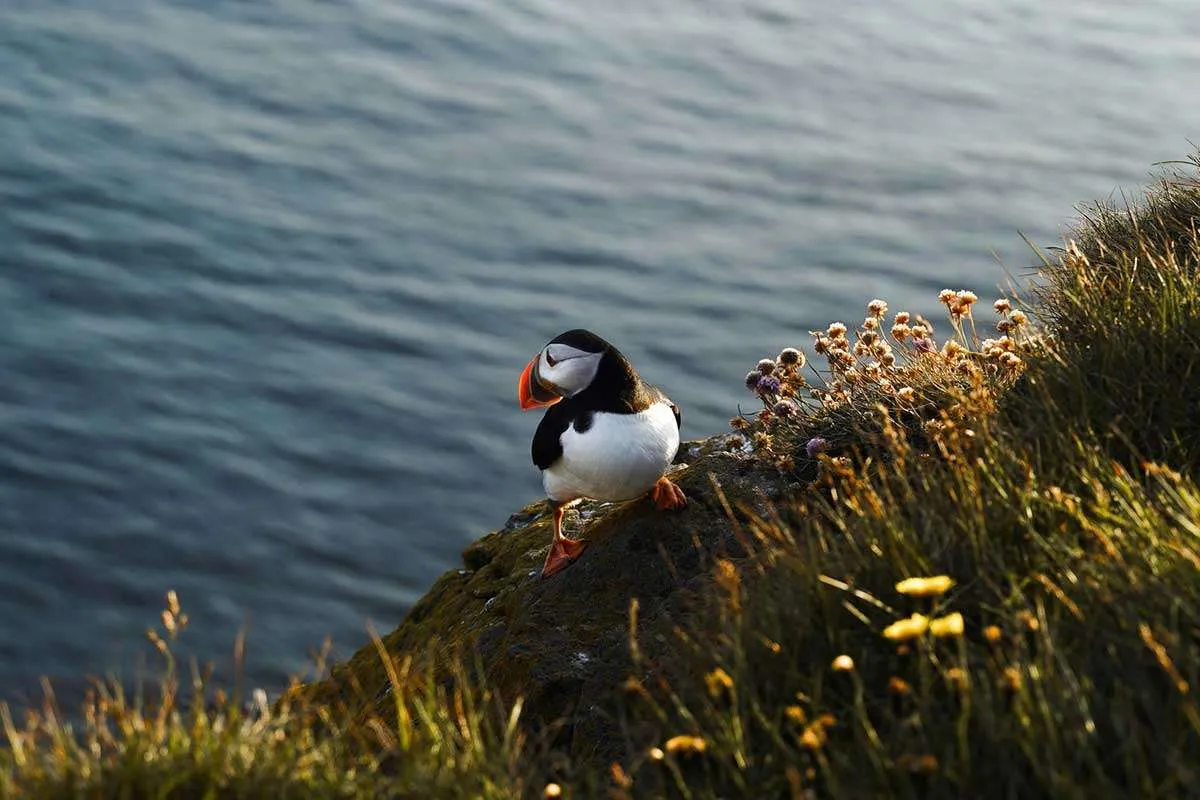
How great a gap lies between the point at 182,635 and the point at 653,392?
414 centimetres

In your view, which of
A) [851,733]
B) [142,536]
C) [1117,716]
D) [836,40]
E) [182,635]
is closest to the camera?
[1117,716]

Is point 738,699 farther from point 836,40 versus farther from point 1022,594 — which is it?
point 836,40

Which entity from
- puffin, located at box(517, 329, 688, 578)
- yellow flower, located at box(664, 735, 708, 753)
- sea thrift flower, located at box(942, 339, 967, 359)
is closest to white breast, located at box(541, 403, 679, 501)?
puffin, located at box(517, 329, 688, 578)

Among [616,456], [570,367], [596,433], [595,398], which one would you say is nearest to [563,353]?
[570,367]

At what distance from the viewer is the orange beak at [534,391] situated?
203 inches

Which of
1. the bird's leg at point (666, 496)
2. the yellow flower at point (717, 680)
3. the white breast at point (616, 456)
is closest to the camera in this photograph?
the yellow flower at point (717, 680)

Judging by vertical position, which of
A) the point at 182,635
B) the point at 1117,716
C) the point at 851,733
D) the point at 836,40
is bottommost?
the point at 182,635

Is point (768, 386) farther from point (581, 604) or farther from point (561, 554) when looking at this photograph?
point (581, 604)

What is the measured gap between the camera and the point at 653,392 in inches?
202

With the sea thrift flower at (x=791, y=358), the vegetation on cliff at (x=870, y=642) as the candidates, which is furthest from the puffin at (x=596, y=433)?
the sea thrift flower at (x=791, y=358)

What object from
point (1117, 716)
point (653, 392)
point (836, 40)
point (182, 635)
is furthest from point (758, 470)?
point (836, 40)

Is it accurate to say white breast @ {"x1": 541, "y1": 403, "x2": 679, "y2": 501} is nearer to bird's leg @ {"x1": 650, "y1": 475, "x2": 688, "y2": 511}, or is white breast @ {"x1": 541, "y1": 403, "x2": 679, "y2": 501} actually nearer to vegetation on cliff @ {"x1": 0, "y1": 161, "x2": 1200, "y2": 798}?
bird's leg @ {"x1": 650, "y1": 475, "x2": 688, "y2": 511}

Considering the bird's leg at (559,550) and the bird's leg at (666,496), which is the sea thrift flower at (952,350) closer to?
the bird's leg at (666,496)

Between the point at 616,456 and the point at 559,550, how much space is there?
0.55m
